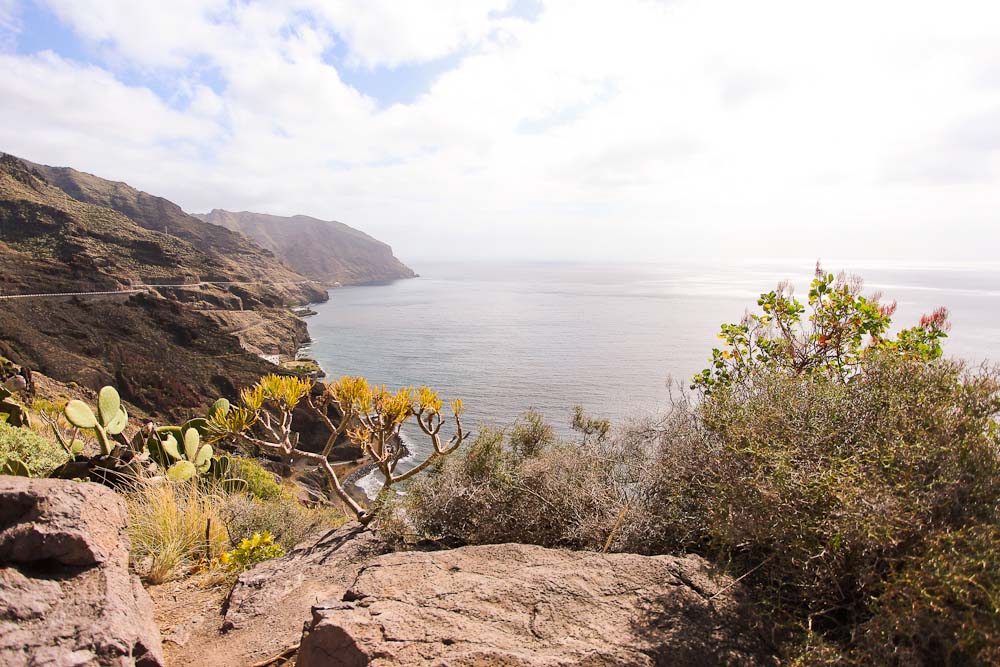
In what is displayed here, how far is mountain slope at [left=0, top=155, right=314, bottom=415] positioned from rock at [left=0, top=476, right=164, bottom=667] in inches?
1390

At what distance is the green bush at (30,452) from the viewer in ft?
20.8

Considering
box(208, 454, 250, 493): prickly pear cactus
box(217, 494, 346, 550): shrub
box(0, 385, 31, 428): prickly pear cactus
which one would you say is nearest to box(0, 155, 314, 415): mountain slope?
box(0, 385, 31, 428): prickly pear cactus

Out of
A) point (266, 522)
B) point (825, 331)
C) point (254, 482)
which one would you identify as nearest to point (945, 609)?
point (825, 331)

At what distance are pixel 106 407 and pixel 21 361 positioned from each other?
33730 millimetres

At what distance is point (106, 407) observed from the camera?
319 inches

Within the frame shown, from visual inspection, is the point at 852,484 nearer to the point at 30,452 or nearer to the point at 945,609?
the point at 945,609

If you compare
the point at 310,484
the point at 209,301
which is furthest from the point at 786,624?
the point at 209,301

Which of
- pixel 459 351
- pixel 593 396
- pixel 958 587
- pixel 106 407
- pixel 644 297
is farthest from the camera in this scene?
pixel 644 297

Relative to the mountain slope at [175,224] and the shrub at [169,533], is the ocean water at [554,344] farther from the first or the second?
the mountain slope at [175,224]

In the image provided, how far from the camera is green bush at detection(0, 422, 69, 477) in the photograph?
250 inches

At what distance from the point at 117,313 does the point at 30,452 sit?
4517cm

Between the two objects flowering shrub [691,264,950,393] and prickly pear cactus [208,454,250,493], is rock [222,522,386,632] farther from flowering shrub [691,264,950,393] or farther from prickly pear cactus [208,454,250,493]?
prickly pear cactus [208,454,250,493]

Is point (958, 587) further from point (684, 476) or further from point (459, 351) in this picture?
point (459, 351)

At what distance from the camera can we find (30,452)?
6.79 m
